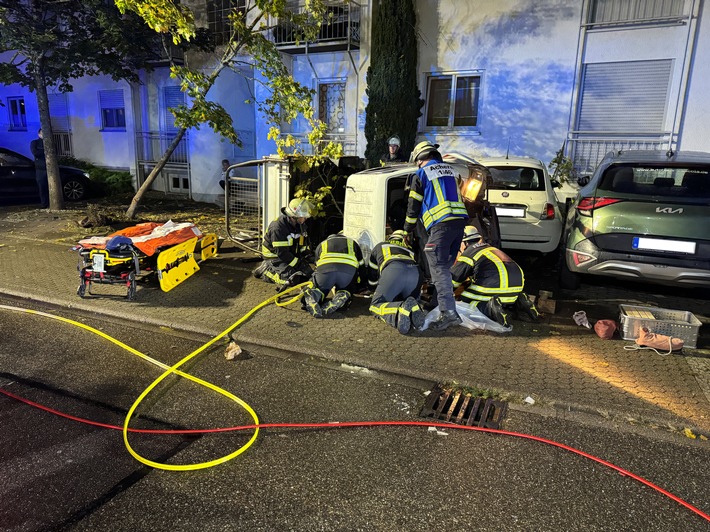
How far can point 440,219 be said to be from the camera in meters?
5.09

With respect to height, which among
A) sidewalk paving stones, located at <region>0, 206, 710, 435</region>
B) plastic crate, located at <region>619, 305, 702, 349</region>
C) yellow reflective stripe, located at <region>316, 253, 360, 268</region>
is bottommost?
sidewalk paving stones, located at <region>0, 206, 710, 435</region>

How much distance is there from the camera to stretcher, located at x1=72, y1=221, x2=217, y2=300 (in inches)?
236

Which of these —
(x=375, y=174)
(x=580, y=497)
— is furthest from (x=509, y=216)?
(x=580, y=497)

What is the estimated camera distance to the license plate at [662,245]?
5.27 meters

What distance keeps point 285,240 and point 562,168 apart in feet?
22.1

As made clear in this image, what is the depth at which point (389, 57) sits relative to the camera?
1152 centimetres

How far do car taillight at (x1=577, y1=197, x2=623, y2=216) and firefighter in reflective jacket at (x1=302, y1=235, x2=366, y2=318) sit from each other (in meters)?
2.58

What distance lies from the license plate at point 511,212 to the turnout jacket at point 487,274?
1763 mm

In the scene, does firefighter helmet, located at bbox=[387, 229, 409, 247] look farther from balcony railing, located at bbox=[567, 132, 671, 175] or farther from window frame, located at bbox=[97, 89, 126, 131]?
window frame, located at bbox=[97, 89, 126, 131]

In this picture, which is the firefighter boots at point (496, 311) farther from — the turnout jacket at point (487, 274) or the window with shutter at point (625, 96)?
the window with shutter at point (625, 96)

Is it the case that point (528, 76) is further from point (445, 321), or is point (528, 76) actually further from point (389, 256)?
point (445, 321)

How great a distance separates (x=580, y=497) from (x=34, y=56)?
511 inches

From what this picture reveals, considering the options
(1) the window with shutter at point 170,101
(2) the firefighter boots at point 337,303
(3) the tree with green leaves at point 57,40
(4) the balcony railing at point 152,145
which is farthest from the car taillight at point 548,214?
(1) the window with shutter at point 170,101

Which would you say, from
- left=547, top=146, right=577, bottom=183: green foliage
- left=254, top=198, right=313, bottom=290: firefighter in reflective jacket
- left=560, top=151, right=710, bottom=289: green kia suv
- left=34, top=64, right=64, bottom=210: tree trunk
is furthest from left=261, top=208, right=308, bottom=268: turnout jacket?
left=34, top=64, right=64, bottom=210: tree trunk
